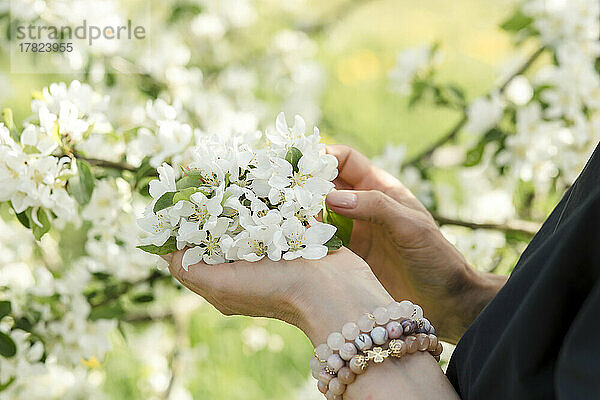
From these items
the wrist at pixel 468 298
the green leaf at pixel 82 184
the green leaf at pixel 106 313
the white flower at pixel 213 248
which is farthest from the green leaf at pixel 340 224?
the green leaf at pixel 106 313

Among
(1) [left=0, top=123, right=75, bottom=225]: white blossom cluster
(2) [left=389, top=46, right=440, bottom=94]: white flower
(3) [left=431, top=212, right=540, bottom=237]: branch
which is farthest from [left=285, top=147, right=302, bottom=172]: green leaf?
(2) [left=389, top=46, right=440, bottom=94]: white flower

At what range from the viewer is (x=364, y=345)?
3.14 feet

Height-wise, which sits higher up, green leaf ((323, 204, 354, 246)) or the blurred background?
green leaf ((323, 204, 354, 246))

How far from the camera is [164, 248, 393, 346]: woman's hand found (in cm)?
101

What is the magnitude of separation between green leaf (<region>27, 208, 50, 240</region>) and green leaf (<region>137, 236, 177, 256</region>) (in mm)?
302

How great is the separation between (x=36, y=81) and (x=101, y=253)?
256 cm

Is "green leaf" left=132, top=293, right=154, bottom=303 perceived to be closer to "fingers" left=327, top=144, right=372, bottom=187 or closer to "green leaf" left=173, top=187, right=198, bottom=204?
"fingers" left=327, top=144, right=372, bottom=187

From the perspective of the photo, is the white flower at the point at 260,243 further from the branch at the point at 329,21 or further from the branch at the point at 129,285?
the branch at the point at 329,21

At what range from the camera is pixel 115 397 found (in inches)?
101

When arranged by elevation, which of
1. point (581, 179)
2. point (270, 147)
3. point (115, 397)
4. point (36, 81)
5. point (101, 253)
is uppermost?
point (581, 179)

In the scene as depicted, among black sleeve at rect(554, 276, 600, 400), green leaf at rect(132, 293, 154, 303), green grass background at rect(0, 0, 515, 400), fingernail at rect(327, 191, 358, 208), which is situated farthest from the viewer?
green grass background at rect(0, 0, 515, 400)

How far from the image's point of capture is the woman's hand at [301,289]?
3.32ft

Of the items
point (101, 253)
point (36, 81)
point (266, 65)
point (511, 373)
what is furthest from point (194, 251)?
point (36, 81)

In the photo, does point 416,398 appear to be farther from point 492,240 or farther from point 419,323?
point 492,240
